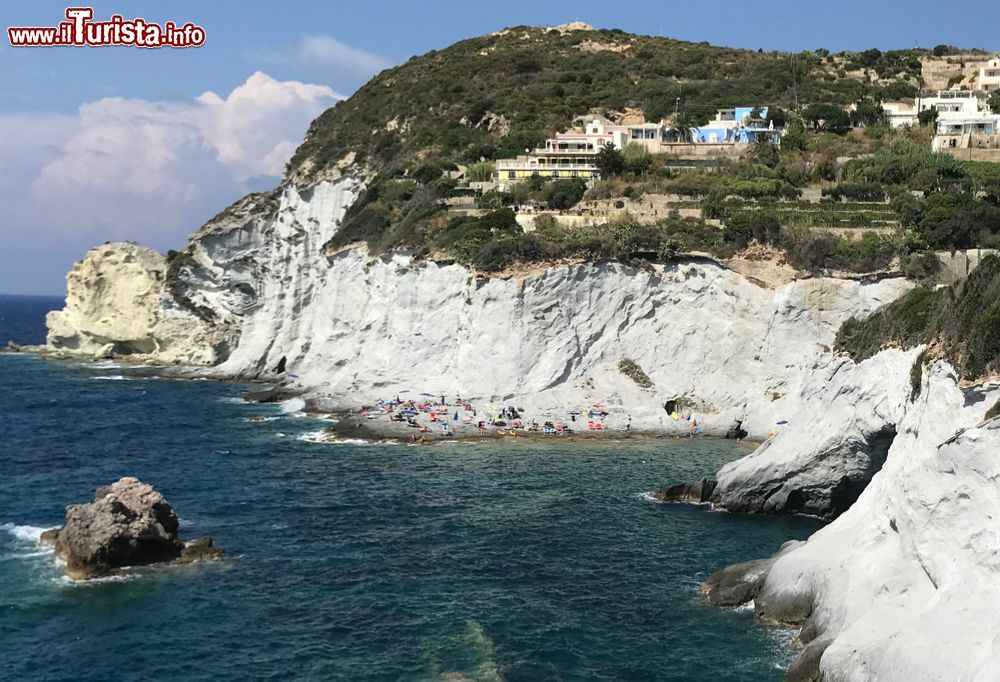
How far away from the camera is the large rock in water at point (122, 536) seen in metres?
29.7

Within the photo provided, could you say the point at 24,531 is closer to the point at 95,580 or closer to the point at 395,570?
the point at 95,580

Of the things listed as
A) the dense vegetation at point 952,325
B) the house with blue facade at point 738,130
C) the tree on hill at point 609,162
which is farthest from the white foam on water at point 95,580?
the house with blue facade at point 738,130

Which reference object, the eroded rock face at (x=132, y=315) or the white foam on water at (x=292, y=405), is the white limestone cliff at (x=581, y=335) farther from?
the eroded rock face at (x=132, y=315)

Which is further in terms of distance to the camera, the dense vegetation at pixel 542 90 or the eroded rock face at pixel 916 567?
the dense vegetation at pixel 542 90

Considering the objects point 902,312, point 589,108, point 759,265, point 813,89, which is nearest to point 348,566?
point 902,312

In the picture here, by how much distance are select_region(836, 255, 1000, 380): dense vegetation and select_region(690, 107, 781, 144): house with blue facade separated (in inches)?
1916

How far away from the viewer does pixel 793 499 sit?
35688mm

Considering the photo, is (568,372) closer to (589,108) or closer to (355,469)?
(355,469)

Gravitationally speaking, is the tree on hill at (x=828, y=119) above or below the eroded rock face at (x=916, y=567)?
above

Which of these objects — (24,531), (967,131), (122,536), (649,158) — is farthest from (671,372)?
(967,131)

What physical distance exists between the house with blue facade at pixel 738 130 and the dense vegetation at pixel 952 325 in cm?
4868

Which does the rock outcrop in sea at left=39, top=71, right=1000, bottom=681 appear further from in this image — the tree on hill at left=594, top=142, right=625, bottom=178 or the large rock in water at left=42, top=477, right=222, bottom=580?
the tree on hill at left=594, top=142, right=625, bottom=178

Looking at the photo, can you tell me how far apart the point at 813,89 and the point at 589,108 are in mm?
21826

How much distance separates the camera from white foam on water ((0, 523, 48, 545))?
3338 centimetres
